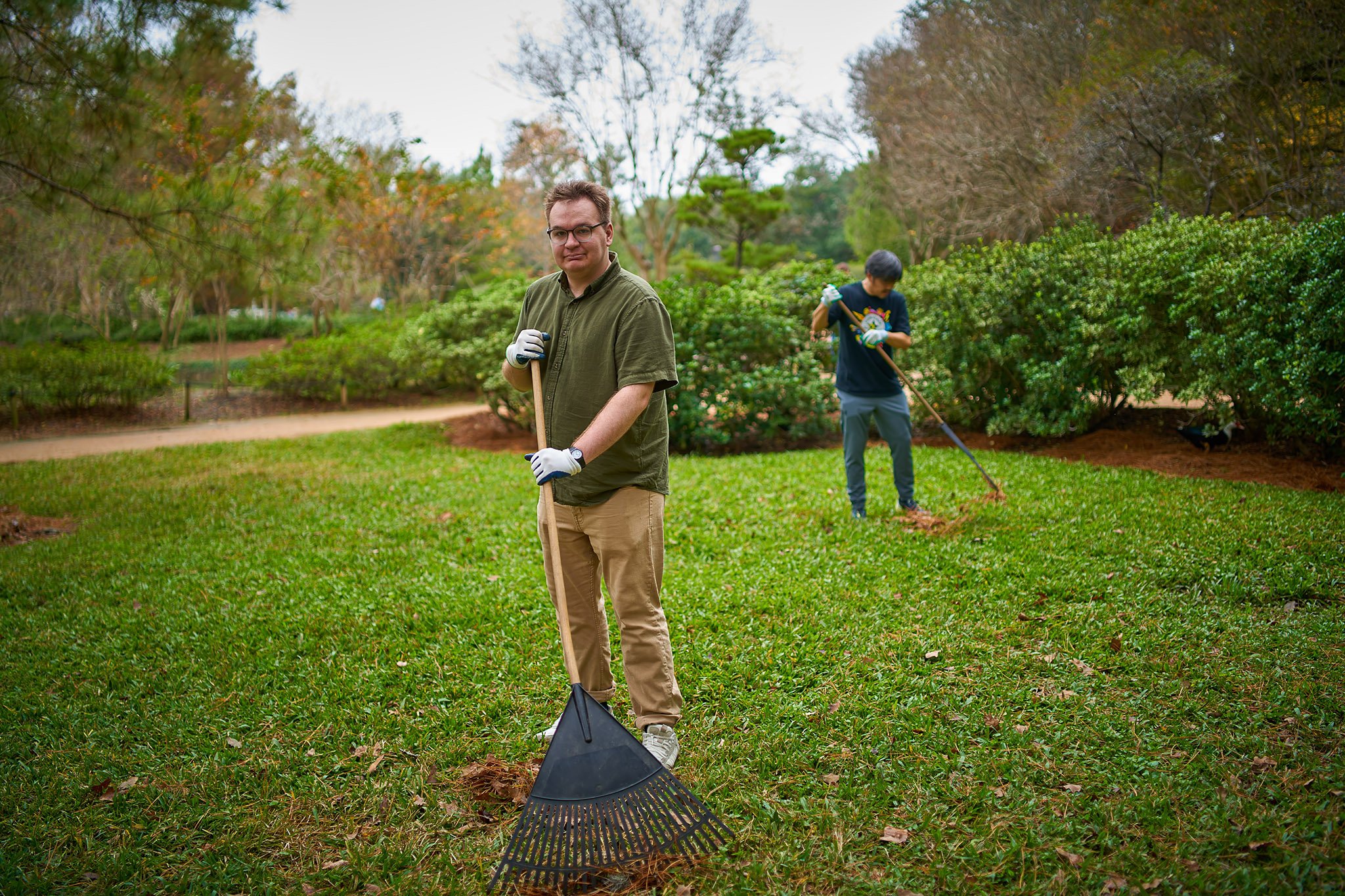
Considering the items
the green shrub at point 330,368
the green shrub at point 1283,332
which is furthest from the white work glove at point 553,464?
the green shrub at point 330,368

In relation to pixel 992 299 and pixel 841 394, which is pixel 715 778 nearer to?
pixel 841 394

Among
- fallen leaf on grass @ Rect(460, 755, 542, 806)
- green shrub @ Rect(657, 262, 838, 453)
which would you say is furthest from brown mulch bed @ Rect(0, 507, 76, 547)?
green shrub @ Rect(657, 262, 838, 453)

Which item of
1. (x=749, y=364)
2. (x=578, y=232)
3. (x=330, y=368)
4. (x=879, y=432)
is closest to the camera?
(x=578, y=232)

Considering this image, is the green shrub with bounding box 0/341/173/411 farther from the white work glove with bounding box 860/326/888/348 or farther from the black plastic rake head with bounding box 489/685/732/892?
the black plastic rake head with bounding box 489/685/732/892

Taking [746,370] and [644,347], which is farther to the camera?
[746,370]

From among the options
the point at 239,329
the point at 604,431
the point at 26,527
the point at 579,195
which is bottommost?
the point at 26,527

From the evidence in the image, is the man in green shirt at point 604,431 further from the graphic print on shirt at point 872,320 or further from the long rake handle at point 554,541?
the graphic print on shirt at point 872,320

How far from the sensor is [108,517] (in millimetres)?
6883

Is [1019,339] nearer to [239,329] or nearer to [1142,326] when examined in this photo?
[1142,326]

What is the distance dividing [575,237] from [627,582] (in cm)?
114

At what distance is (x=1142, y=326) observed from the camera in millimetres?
7070

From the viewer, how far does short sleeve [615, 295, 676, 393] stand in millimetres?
2660

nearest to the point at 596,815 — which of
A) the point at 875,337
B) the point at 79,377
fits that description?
the point at 875,337

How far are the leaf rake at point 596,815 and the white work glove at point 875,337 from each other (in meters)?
3.46
